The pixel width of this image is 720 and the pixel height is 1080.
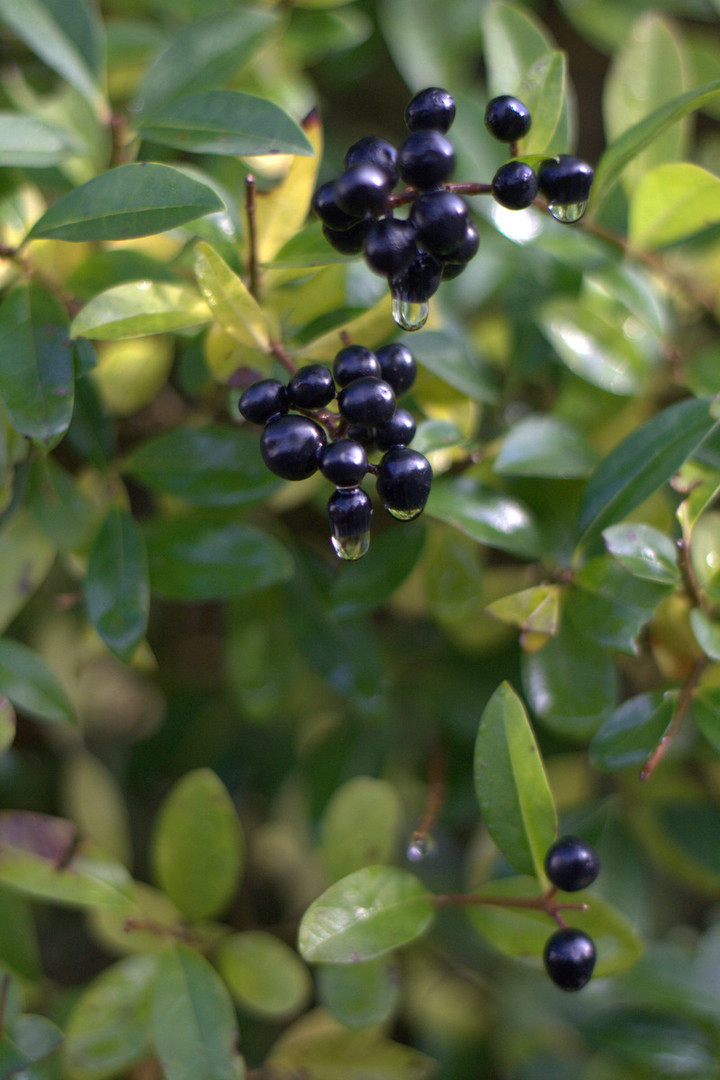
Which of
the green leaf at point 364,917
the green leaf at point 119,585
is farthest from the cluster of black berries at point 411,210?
the green leaf at point 364,917

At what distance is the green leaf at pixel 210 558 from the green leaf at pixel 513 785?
0.26 meters

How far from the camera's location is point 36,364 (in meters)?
0.69

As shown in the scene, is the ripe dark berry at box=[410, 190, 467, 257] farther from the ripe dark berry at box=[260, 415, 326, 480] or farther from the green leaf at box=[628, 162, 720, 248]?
the green leaf at box=[628, 162, 720, 248]

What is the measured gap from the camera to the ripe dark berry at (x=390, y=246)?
0.57 meters

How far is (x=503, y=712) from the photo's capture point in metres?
0.68

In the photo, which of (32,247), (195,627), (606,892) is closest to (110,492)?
(32,247)

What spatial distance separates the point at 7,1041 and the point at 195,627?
0.67 metres

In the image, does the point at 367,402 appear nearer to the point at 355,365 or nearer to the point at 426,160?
the point at 355,365

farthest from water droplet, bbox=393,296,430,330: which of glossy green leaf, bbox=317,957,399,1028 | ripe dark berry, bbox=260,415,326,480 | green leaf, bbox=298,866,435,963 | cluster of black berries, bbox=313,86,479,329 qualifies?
glossy green leaf, bbox=317,957,399,1028

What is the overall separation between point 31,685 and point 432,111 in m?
0.60

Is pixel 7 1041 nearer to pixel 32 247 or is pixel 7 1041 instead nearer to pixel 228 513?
pixel 228 513

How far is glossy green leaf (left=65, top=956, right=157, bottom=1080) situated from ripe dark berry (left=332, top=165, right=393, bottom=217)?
760mm

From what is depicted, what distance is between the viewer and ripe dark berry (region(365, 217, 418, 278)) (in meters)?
0.57

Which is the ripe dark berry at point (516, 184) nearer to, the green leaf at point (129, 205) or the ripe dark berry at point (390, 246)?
the ripe dark berry at point (390, 246)
